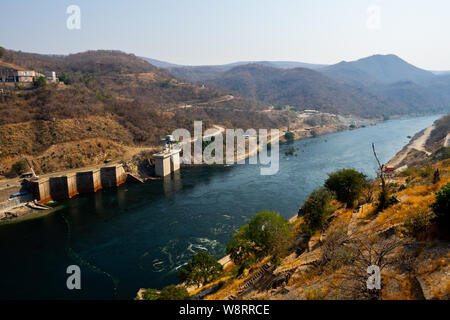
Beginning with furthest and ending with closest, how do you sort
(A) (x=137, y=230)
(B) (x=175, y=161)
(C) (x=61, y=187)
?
(B) (x=175, y=161) < (C) (x=61, y=187) < (A) (x=137, y=230)

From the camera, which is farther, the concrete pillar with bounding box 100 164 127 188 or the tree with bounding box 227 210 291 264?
the concrete pillar with bounding box 100 164 127 188

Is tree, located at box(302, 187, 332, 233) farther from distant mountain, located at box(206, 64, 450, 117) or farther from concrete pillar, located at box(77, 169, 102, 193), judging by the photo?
distant mountain, located at box(206, 64, 450, 117)

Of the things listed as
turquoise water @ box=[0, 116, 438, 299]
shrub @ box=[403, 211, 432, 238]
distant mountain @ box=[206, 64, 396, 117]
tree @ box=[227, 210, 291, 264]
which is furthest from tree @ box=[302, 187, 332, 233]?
distant mountain @ box=[206, 64, 396, 117]

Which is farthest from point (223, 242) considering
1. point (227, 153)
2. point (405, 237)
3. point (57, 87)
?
point (57, 87)

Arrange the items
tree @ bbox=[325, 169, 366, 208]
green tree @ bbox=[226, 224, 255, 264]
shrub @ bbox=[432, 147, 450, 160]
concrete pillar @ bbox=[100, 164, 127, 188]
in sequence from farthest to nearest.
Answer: concrete pillar @ bbox=[100, 164, 127, 188] → shrub @ bbox=[432, 147, 450, 160] → tree @ bbox=[325, 169, 366, 208] → green tree @ bbox=[226, 224, 255, 264]

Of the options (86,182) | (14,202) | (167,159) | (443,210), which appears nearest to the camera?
(443,210)

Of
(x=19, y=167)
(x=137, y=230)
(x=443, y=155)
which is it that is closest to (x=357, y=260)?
(x=137, y=230)

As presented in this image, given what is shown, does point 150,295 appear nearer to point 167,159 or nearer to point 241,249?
point 241,249
